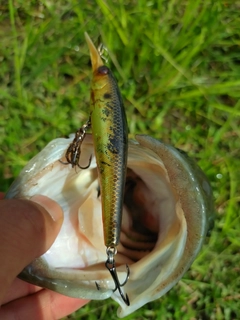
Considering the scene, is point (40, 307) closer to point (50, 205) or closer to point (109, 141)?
point (50, 205)

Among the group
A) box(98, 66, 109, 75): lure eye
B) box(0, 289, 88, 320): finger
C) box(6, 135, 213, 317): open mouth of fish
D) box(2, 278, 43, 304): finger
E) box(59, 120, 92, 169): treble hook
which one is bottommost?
box(0, 289, 88, 320): finger

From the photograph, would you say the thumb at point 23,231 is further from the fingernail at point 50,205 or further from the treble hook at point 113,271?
the treble hook at point 113,271

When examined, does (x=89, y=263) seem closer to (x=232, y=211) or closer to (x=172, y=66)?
(x=232, y=211)

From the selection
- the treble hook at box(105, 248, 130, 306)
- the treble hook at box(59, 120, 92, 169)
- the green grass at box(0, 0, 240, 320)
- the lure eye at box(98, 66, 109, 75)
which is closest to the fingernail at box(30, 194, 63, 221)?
the treble hook at box(59, 120, 92, 169)

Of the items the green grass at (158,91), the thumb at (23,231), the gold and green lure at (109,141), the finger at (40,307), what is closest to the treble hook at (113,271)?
the gold and green lure at (109,141)

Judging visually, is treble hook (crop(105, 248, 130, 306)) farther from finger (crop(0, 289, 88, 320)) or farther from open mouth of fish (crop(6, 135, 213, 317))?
finger (crop(0, 289, 88, 320))

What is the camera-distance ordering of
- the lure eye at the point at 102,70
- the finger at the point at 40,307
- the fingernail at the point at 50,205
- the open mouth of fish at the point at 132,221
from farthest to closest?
the finger at the point at 40,307
the fingernail at the point at 50,205
the open mouth of fish at the point at 132,221
the lure eye at the point at 102,70
